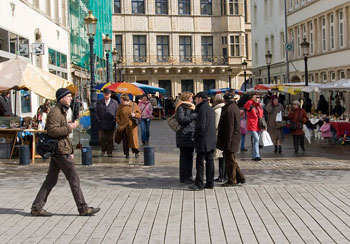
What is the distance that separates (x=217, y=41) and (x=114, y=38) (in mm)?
10152

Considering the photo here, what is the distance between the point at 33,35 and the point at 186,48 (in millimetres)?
34831

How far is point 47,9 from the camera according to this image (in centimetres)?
3014

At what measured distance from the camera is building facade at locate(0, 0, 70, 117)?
73.4 feet

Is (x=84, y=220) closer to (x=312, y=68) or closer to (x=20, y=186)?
(x=20, y=186)

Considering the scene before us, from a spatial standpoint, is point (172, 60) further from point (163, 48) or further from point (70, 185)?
point (70, 185)

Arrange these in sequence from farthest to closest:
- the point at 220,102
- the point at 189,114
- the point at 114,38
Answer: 1. the point at 114,38
2. the point at 220,102
3. the point at 189,114

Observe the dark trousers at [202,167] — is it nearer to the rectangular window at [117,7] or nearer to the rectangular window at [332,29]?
the rectangular window at [332,29]

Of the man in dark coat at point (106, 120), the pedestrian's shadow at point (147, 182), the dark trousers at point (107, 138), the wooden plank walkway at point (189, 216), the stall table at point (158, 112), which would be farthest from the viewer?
the stall table at point (158, 112)

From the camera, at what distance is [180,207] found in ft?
29.9

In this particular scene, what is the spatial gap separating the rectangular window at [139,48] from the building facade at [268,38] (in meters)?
10.2

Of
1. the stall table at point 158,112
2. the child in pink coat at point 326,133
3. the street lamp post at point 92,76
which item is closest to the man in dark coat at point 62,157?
the street lamp post at point 92,76

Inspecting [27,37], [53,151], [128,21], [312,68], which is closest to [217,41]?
[128,21]

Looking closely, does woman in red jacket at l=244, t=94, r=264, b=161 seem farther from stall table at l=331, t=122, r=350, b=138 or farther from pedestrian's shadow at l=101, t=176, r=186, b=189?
stall table at l=331, t=122, r=350, b=138

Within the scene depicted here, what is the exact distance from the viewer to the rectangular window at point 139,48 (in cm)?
5894
